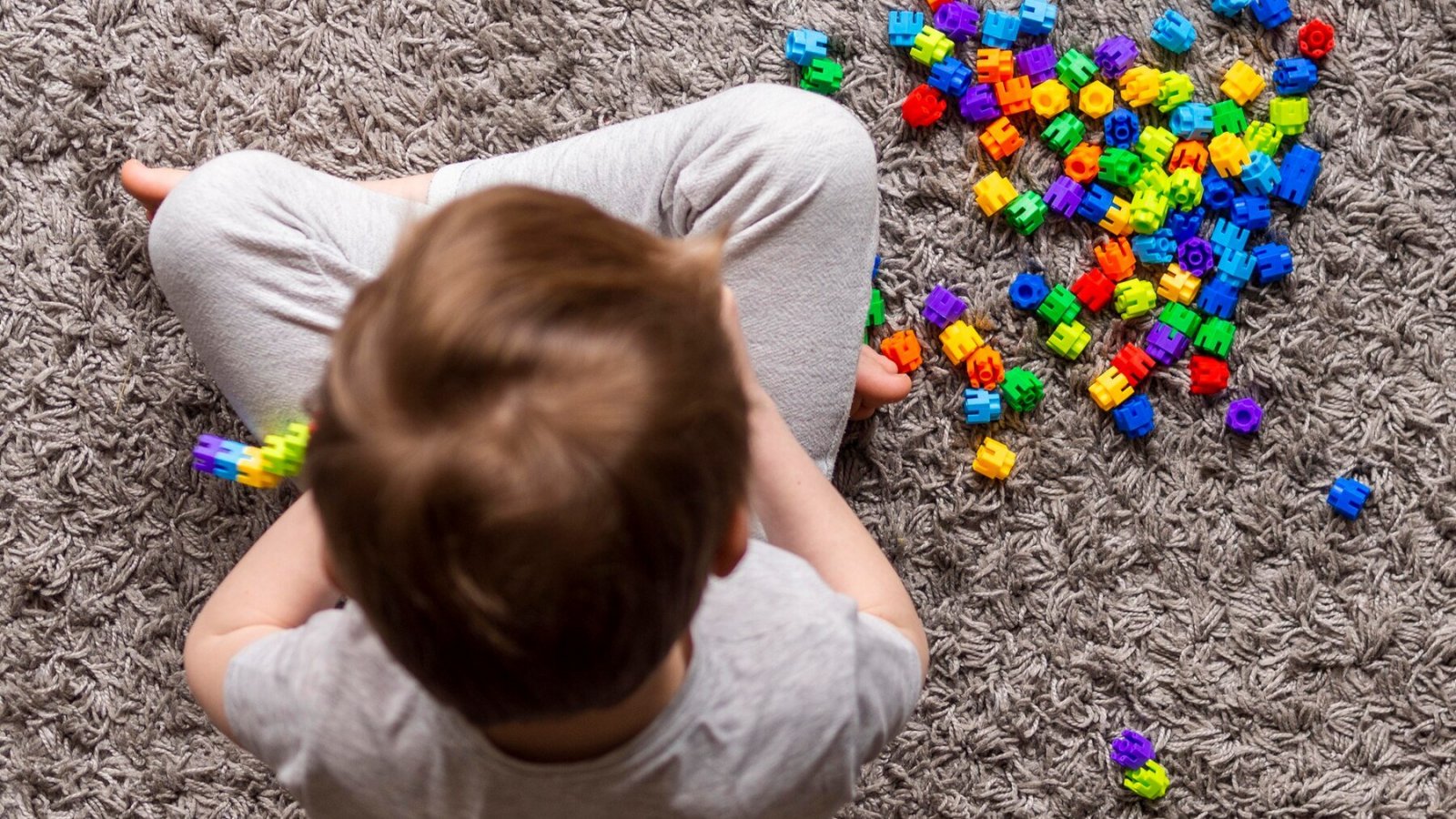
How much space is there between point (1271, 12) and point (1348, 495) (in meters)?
0.41

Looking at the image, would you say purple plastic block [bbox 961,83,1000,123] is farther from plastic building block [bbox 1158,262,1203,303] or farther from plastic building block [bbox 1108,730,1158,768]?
plastic building block [bbox 1108,730,1158,768]

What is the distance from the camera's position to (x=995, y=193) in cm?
96

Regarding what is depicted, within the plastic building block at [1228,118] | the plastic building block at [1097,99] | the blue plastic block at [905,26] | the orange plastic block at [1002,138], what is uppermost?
the blue plastic block at [905,26]

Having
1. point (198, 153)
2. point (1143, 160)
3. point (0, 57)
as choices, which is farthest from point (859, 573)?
point (0, 57)

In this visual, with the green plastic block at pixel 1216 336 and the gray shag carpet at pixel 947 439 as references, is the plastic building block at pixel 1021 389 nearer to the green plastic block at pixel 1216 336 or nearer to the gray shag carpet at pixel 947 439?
the gray shag carpet at pixel 947 439

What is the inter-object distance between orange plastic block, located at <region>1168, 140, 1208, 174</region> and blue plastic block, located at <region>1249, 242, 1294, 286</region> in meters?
0.08

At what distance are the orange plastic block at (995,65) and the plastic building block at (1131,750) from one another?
0.56 meters

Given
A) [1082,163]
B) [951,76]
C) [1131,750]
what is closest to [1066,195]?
[1082,163]

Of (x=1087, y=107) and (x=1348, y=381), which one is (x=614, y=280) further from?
(x=1348, y=381)

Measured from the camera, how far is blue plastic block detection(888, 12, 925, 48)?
0.96 meters

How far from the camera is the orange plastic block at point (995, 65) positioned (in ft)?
3.14

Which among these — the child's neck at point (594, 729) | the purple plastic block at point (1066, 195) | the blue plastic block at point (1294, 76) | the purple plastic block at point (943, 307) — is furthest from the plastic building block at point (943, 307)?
the child's neck at point (594, 729)

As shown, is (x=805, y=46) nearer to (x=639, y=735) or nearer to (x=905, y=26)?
(x=905, y=26)

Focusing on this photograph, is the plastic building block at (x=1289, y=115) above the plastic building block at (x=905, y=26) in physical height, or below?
below
